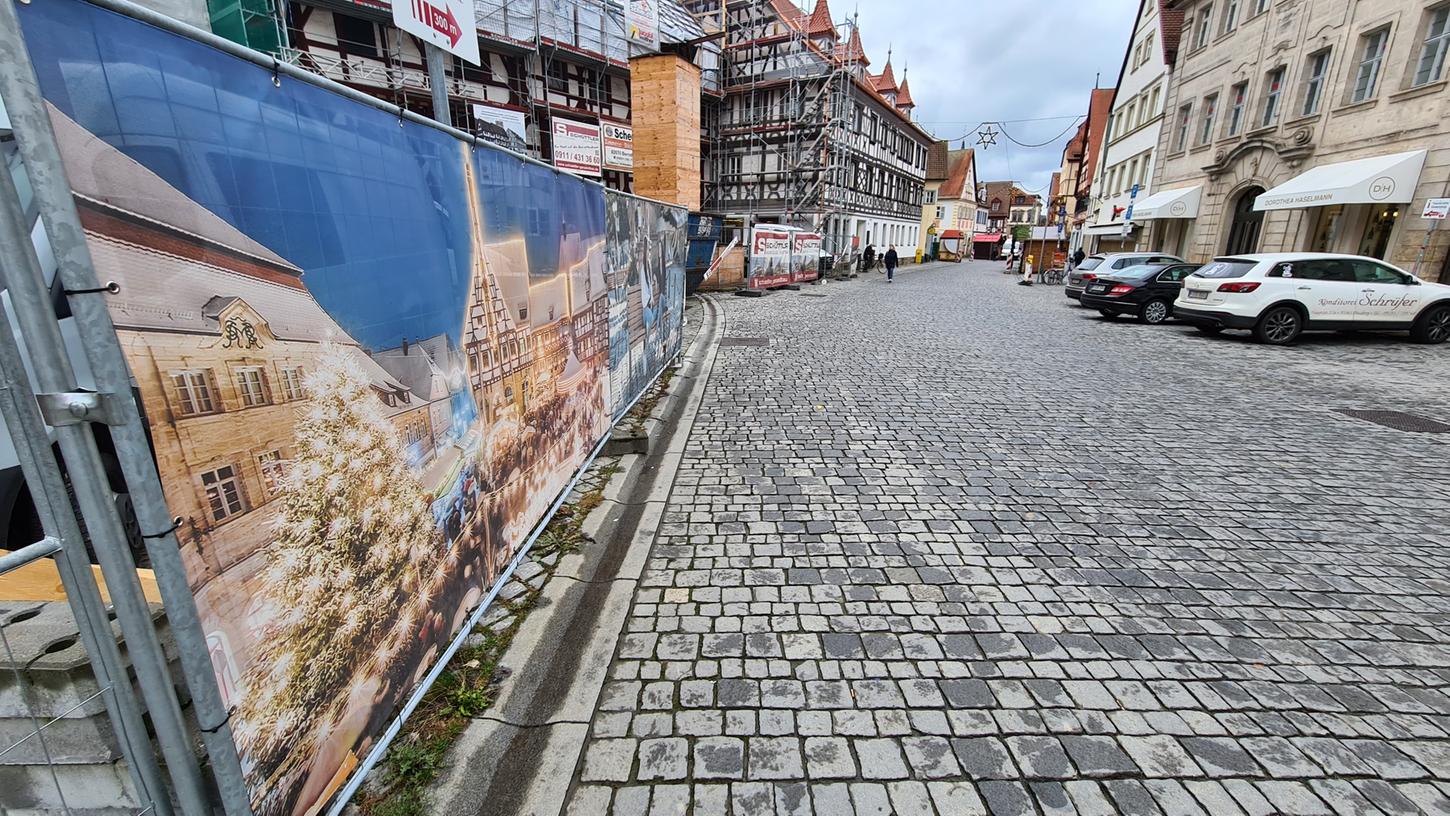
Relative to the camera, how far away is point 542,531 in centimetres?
418

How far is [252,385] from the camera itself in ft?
5.58

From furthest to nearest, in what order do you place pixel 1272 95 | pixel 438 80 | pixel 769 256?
1. pixel 769 256
2. pixel 1272 95
3. pixel 438 80

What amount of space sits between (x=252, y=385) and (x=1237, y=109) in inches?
1149

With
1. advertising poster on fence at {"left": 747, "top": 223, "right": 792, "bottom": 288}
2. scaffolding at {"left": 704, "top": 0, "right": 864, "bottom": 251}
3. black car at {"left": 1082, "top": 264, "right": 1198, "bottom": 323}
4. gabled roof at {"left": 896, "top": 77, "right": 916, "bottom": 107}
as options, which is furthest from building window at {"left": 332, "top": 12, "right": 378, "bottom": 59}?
gabled roof at {"left": 896, "top": 77, "right": 916, "bottom": 107}

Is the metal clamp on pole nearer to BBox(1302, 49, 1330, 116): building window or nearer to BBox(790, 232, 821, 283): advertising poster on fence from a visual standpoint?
BBox(790, 232, 821, 283): advertising poster on fence

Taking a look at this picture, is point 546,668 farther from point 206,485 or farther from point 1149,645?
point 1149,645

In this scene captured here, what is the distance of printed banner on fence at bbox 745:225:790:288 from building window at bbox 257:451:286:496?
20.6m

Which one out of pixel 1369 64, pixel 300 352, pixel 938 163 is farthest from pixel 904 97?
pixel 300 352

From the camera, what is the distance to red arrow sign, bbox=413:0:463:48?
2.57 metres

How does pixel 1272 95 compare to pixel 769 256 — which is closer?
pixel 1272 95

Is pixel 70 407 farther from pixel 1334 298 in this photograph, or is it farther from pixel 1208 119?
pixel 1208 119

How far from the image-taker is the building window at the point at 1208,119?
22.6 meters

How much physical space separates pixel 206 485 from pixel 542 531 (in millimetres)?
2682

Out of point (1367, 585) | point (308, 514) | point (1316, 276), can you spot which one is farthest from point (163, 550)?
point (1316, 276)
